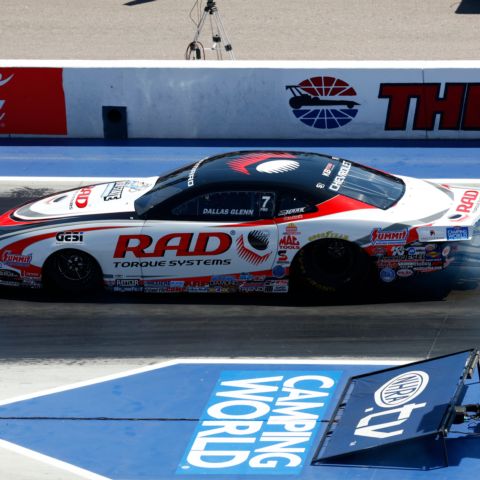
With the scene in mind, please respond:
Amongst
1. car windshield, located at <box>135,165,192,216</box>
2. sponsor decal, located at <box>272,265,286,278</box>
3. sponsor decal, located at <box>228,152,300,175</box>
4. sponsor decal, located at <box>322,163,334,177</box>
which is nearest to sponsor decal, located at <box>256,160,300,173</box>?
sponsor decal, located at <box>228,152,300,175</box>

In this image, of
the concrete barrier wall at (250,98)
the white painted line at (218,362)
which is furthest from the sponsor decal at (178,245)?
the concrete barrier wall at (250,98)

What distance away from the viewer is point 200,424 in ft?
27.4

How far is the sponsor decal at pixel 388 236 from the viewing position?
400 inches

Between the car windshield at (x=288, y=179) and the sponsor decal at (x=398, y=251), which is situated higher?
the car windshield at (x=288, y=179)

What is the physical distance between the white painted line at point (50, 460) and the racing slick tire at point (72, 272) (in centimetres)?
275

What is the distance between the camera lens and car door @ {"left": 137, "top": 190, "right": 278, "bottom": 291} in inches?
403

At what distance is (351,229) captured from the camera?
33.2ft

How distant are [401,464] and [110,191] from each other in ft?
16.3

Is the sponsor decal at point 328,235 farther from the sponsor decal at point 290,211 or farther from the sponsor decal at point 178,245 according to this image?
the sponsor decal at point 178,245

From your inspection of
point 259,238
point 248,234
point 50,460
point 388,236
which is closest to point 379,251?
point 388,236
